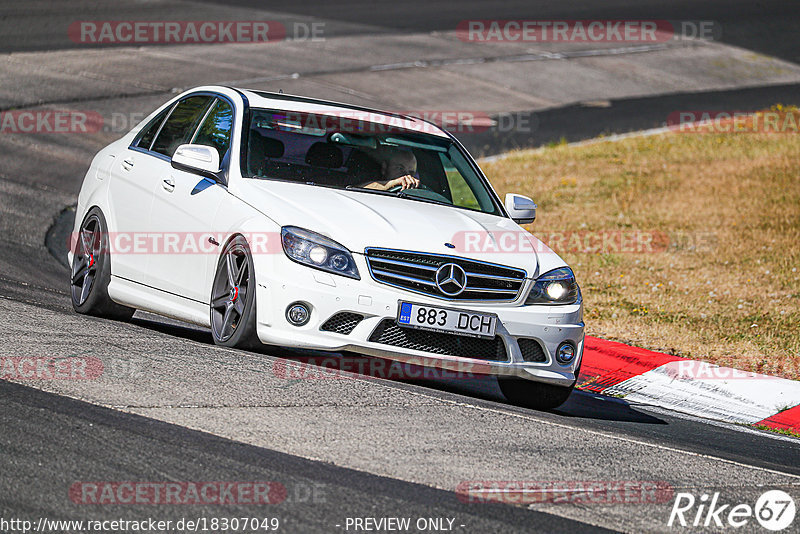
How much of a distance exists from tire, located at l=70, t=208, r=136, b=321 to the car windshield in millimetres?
1438

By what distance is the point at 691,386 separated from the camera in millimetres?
8781

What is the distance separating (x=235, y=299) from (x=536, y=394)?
198 cm

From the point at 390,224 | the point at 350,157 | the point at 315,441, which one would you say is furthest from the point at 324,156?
the point at 315,441

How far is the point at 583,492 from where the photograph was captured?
5.22m

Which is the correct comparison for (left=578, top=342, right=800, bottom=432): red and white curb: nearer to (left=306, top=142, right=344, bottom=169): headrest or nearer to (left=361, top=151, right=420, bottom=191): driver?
(left=361, top=151, right=420, bottom=191): driver

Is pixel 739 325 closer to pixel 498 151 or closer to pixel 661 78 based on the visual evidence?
pixel 498 151

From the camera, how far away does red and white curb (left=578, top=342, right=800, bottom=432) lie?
8328 mm

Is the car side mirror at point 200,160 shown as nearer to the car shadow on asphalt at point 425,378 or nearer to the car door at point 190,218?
the car door at point 190,218

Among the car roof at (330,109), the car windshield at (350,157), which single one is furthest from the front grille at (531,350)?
the car roof at (330,109)

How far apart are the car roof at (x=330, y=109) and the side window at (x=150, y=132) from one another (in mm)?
647

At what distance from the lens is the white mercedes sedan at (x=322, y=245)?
6766 mm

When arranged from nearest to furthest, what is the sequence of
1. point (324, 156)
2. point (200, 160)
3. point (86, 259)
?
point (200, 160), point (324, 156), point (86, 259)

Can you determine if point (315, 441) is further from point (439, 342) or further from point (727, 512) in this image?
point (727, 512)

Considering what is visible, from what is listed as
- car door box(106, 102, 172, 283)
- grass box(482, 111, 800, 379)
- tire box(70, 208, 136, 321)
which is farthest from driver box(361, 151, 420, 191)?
grass box(482, 111, 800, 379)
